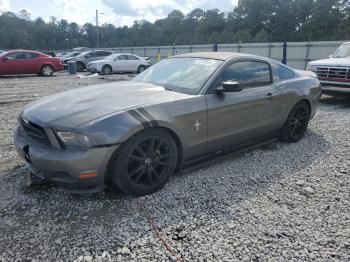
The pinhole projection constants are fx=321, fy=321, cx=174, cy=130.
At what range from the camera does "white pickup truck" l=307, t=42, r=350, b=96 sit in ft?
26.7

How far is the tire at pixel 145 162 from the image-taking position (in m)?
3.13

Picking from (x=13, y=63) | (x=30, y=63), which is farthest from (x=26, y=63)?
(x=13, y=63)

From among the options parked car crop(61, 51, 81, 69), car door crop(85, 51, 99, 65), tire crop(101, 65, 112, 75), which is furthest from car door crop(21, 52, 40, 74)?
car door crop(85, 51, 99, 65)

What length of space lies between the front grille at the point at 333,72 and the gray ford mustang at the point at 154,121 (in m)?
4.12

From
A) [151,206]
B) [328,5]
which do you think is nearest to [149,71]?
[151,206]

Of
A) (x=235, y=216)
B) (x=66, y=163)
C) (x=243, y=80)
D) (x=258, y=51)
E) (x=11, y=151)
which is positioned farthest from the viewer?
(x=258, y=51)

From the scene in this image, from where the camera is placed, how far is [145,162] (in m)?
3.31

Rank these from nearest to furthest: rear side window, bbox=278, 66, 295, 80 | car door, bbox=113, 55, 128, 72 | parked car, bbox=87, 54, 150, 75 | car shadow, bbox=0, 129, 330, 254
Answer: car shadow, bbox=0, 129, 330, 254 → rear side window, bbox=278, 66, 295, 80 → parked car, bbox=87, 54, 150, 75 → car door, bbox=113, 55, 128, 72

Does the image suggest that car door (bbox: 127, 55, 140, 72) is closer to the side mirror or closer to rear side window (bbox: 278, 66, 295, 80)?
rear side window (bbox: 278, 66, 295, 80)

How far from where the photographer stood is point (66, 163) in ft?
9.45

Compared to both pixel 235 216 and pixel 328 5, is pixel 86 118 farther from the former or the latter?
pixel 328 5

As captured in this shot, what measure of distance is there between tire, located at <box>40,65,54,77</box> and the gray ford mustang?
14.3m

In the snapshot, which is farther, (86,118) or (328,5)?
(328,5)

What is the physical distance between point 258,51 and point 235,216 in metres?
21.0
